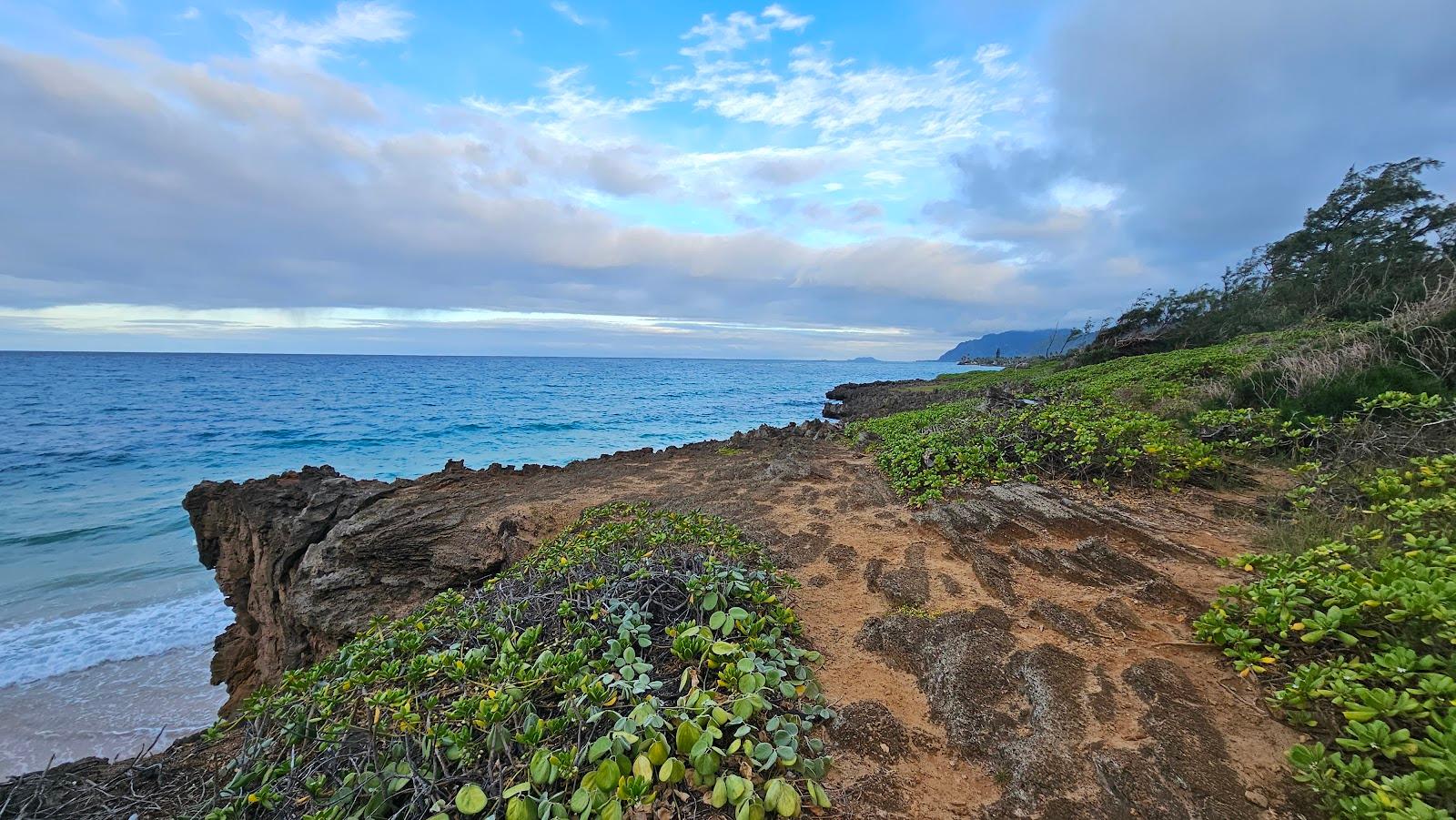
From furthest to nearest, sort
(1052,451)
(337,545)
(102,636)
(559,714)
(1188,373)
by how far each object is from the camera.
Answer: (1188,373) < (102,636) < (337,545) < (1052,451) < (559,714)

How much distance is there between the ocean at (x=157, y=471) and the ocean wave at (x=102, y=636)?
3 cm

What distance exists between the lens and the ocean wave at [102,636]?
8023 mm

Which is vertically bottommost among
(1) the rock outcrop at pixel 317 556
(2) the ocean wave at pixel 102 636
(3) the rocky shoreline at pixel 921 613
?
(2) the ocean wave at pixel 102 636

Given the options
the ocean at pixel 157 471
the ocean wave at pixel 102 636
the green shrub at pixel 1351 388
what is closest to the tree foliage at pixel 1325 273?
the green shrub at pixel 1351 388

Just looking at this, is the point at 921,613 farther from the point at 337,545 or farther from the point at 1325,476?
the point at 337,545

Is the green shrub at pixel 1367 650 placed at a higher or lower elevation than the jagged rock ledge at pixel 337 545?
higher

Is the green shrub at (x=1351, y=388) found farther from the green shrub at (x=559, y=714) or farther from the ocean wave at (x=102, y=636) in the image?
the ocean wave at (x=102, y=636)

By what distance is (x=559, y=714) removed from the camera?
2.80m

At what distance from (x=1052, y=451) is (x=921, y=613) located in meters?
3.94

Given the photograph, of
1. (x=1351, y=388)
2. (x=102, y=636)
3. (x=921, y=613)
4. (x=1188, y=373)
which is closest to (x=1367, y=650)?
(x=921, y=613)

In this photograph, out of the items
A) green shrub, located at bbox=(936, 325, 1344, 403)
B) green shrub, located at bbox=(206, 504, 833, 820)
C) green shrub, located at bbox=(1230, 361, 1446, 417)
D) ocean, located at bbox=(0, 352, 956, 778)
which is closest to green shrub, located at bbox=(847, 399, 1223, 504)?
green shrub, located at bbox=(1230, 361, 1446, 417)

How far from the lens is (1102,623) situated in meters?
3.78

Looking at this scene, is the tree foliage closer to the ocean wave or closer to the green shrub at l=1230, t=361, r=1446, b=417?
the green shrub at l=1230, t=361, r=1446, b=417

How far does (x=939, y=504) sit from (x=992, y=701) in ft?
11.6
